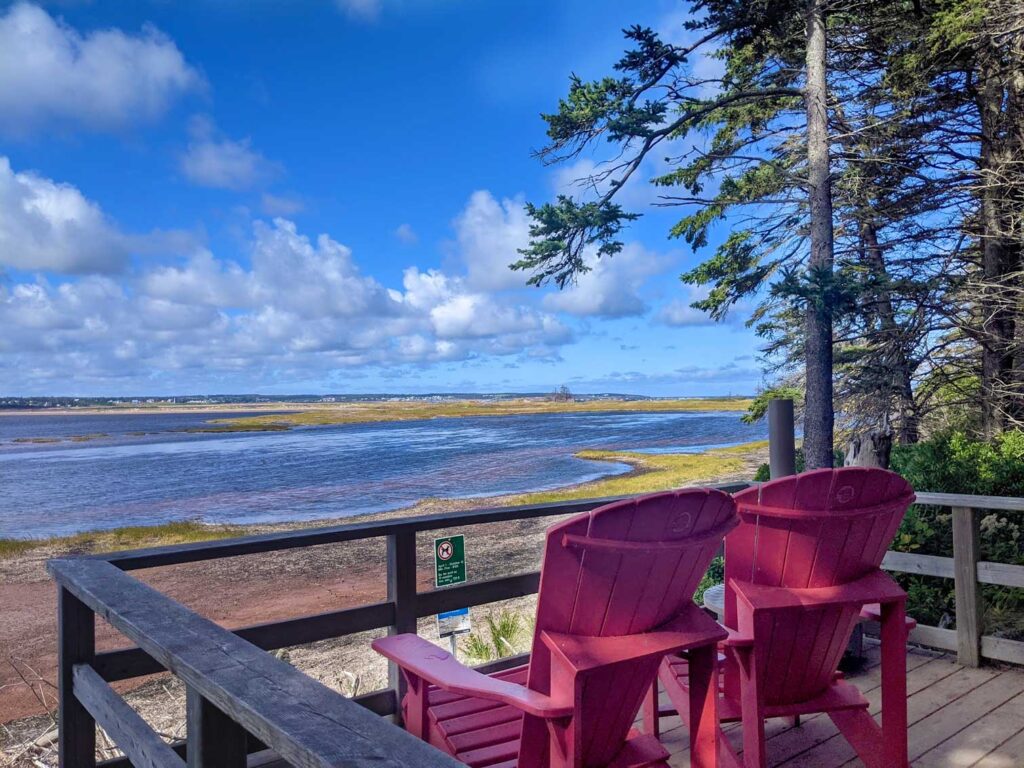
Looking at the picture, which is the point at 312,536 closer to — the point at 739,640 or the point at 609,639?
the point at 609,639

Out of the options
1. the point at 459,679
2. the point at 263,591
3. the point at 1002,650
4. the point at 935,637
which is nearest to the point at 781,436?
the point at 935,637

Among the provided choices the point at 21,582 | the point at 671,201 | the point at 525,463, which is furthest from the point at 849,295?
the point at 525,463

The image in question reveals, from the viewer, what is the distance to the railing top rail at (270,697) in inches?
28.5

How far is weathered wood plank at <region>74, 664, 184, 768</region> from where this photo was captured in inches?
50.5

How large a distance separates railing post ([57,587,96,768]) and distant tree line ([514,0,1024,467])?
7280 mm

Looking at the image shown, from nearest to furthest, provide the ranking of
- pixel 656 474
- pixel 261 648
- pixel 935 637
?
pixel 261 648 < pixel 935 637 < pixel 656 474

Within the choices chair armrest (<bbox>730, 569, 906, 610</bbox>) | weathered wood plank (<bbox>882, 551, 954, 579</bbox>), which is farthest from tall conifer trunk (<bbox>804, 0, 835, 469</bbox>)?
chair armrest (<bbox>730, 569, 906, 610</bbox>)

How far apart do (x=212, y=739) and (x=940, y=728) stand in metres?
2.68

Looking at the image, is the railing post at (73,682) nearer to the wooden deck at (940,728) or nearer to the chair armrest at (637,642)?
the chair armrest at (637,642)

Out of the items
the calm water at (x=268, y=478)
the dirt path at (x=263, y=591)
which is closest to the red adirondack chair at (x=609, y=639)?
the dirt path at (x=263, y=591)

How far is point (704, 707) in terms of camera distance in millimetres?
1888

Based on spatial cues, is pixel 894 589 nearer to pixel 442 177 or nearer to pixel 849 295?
pixel 849 295

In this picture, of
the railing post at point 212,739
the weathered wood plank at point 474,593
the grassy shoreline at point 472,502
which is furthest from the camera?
the grassy shoreline at point 472,502

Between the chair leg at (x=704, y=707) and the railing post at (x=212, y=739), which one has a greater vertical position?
the railing post at (x=212, y=739)
